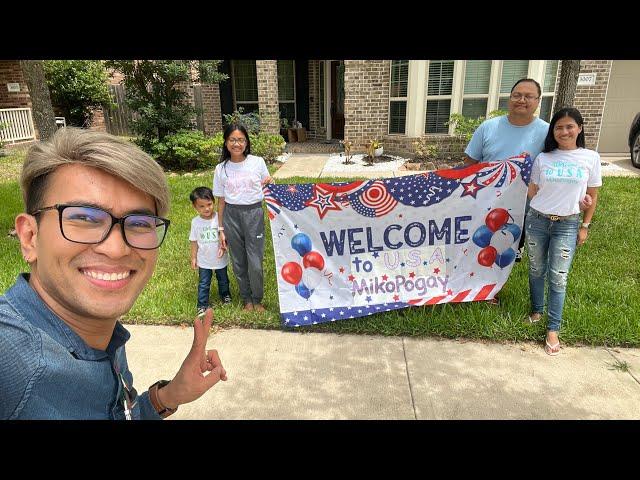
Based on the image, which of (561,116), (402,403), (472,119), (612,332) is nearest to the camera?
(402,403)

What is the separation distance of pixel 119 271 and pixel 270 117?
11630 millimetres

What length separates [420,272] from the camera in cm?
410

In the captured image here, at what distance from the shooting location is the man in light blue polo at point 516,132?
148 inches

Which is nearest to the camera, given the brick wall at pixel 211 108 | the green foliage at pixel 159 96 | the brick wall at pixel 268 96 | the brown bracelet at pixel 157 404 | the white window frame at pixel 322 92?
the brown bracelet at pixel 157 404

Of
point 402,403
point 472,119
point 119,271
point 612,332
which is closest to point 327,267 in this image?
point 402,403

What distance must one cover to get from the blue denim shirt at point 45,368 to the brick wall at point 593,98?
39.5 feet

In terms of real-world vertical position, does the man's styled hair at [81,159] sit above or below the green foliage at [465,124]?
above

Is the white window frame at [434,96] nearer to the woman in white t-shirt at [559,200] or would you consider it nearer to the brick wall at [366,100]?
the brick wall at [366,100]

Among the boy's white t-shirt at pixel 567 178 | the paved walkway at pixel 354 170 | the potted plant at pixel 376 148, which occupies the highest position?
the boy's white t-shirt at pixel 567 178

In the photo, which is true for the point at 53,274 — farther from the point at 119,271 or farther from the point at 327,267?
the point at 327,267

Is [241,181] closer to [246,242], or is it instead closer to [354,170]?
[246,242]

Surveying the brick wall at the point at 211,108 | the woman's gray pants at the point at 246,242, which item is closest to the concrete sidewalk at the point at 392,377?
the woman's gray pants at the point at 246,242

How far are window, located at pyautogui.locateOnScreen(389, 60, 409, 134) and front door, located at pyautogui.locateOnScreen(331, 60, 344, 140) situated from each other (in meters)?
2.68

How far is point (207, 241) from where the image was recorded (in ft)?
13.3
